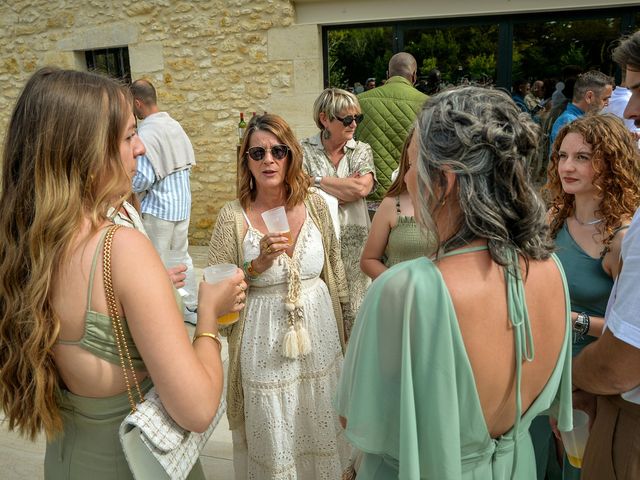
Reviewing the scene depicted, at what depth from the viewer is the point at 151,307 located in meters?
1.16

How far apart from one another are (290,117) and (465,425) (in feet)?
18.9

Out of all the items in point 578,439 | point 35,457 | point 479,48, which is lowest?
point 35,457

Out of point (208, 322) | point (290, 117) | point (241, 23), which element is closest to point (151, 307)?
point (208, 322)

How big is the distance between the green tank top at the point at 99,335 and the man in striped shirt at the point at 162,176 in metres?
3.37

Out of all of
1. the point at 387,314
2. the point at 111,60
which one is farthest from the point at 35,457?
the point at 111,60

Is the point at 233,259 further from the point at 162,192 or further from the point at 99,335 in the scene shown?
the point at 162,192

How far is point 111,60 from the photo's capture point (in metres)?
7.41

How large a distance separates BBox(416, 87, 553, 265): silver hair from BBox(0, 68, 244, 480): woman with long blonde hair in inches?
27.3

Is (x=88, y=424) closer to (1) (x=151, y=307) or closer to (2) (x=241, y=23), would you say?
(1) (x=151, y=307)

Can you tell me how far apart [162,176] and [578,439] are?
403cm

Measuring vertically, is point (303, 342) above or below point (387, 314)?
below

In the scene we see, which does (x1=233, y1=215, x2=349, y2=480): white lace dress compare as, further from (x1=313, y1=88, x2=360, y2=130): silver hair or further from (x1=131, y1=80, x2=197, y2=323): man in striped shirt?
(x1=131, y1=80, x2=197, y2=323): man in striped shirt

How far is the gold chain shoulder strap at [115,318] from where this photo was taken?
1156 millimetres

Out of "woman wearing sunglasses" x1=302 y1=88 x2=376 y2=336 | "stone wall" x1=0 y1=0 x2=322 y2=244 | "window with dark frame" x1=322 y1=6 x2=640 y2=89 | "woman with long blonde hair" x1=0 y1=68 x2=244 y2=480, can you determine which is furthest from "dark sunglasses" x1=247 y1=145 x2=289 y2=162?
"window with dark frame" x1=322 y1=6 x2=640 y2=89
